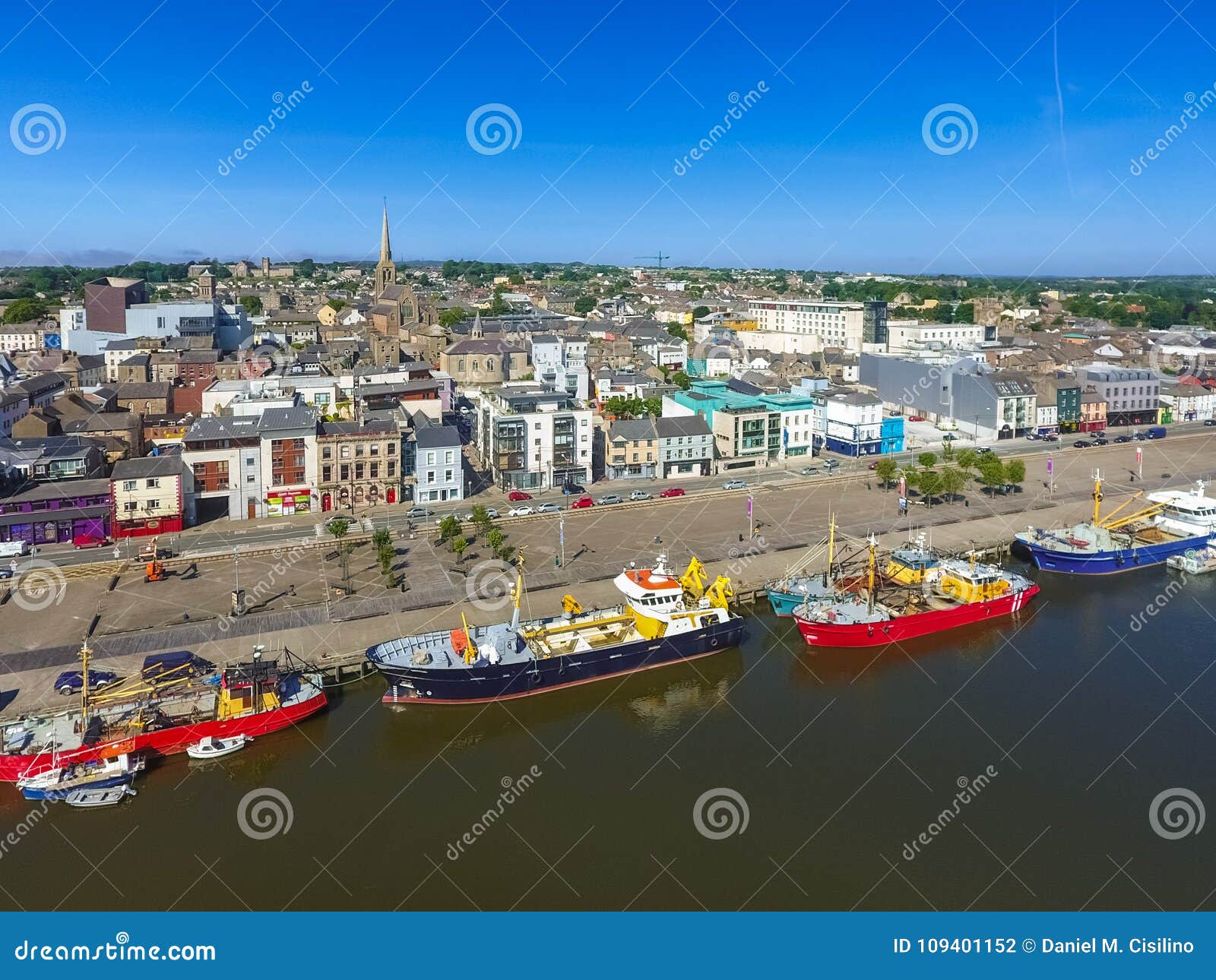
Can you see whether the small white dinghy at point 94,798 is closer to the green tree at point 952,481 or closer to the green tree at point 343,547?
the green tree at point 343,547

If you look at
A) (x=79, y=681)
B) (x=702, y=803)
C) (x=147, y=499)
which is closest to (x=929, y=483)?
(x=702, y=803)

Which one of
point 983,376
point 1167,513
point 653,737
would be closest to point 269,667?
point 653,737

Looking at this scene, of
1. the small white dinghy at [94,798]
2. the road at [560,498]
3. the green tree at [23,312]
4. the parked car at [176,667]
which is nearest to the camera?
the small white dinghy at [94,798]

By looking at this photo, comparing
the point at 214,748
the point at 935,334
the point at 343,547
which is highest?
the point at 935,334

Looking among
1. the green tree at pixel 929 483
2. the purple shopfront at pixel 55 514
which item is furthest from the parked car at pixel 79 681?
the green tree at pixel 929 483

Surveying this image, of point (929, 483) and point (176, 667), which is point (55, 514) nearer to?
point (176, 667)

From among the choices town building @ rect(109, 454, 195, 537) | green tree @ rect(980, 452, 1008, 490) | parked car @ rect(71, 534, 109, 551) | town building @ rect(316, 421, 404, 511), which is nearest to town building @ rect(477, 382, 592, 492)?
town building @ rect(316, 421, 404, 511)

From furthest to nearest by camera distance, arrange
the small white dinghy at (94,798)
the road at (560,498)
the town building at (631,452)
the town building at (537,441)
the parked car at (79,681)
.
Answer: the town building at (631,452) < the town building at (537,441) < the road at (560,498) < the parked car at (79,681) < the small white dinghy at (94,798)
